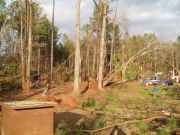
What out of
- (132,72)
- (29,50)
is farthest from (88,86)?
(132,72)

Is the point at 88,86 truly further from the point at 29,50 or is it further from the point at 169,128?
the point at 169,128

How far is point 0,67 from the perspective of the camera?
93.8ft

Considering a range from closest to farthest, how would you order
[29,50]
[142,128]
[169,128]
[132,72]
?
[169,128]
[142,128]
[29,50]
[132,72]

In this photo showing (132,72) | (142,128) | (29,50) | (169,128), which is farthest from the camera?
(132,72)

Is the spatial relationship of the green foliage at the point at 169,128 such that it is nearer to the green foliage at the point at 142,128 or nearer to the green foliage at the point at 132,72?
the green foliage at the point at 142,128

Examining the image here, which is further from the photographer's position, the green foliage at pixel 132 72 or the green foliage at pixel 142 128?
the green foliage at pixel 132 72

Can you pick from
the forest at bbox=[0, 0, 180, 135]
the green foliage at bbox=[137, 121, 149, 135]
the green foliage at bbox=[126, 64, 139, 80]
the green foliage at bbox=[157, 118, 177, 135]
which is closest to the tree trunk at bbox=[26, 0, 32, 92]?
the forest at bbox=[0, 0, 180, 135]

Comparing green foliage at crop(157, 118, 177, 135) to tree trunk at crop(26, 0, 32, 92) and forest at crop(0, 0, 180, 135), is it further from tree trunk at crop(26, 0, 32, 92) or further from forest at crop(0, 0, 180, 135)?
tree trunk at crop(26, 0, 32, 92)

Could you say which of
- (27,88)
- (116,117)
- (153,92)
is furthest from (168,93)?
(116,117)

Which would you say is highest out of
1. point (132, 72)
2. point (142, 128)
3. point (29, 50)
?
point (29, 50)

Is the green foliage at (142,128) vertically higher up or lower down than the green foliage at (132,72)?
lower down

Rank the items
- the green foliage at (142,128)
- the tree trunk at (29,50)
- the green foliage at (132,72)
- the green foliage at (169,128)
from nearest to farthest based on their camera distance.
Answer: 1. the green foliage at (169,128)
2. the green foliage at (142,128)
3. the tree trunk at (29,50)
4. the green foliage at (132,72)

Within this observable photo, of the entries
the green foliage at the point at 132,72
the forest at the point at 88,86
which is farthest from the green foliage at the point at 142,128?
the green foliage at the point at 132,72

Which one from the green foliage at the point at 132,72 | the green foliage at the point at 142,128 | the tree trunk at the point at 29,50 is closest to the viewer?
the green foliage at the point at 142,128
